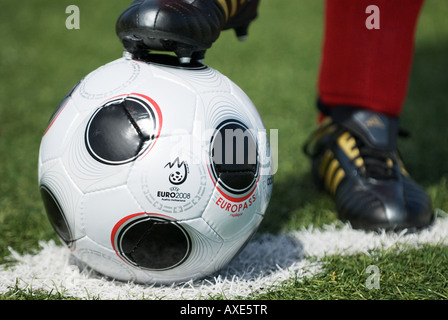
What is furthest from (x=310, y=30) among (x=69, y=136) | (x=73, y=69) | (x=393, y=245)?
(x=69, y=136)

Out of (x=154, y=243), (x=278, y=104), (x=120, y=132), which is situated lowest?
(x=278, y=104)

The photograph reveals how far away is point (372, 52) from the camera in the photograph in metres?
2.54

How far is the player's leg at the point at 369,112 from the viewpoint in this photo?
2355 millimetres

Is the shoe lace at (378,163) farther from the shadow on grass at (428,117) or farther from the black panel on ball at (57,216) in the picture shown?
the black panel on ball at (57,216)

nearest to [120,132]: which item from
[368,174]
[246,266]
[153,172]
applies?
[153,172]

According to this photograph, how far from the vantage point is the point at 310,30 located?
23.9 feet

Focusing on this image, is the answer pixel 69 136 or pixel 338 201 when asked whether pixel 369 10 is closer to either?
pixel 338 201

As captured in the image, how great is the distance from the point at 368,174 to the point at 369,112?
0.31m

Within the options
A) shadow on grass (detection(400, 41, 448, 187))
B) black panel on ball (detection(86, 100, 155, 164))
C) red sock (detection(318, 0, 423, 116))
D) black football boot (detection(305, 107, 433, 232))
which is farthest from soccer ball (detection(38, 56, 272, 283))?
shadow on grass (detection(400, 41, 448, 187))

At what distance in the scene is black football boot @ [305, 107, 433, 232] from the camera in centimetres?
232

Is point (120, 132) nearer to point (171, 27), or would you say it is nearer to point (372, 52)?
point (171, 27)

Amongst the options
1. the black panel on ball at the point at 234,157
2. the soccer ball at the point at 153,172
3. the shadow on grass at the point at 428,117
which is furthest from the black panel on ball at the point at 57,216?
the shadow on grass at the point at 428,117
